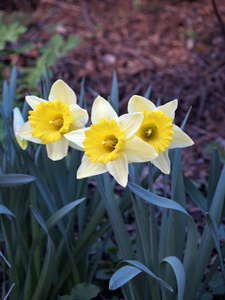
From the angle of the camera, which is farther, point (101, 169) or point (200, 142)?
point (200, 142)

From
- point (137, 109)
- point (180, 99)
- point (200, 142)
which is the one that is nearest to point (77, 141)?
point (137, 109)

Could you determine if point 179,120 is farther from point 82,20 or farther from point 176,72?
point 82,20

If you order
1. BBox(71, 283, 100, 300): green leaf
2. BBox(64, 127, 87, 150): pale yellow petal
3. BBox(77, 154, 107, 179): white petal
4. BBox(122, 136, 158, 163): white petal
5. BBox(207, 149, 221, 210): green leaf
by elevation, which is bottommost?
BBox(71, 283, 100, 300): green leaf

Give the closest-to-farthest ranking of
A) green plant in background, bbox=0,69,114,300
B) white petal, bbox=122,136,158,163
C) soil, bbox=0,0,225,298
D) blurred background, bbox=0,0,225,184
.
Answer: white petal, bbox=122,136,158,163
green plant in background, bbox=0,69,114,300
blurred background, bbox=0,0,225,184
soil, bbox=0,0,225,298

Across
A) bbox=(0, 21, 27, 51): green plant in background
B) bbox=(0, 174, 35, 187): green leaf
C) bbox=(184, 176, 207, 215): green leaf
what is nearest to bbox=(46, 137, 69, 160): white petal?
bbox=(0, 174, 35, 187): green leaf

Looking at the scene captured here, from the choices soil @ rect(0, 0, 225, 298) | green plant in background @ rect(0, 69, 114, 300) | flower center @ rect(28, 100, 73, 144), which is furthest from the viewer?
soil @ rect(0, 0, 225, 298)

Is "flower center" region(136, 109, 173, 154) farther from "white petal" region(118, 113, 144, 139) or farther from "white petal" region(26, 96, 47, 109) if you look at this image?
"white petal" region(26, 96, 47, 109)

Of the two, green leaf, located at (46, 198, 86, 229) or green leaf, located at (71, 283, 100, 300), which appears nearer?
green leaf, located at (46, 198, 86, 229)

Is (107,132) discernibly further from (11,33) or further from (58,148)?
(11,33)

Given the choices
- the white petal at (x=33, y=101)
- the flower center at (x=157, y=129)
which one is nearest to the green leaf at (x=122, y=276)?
the flower center at (x=157, y=129)
